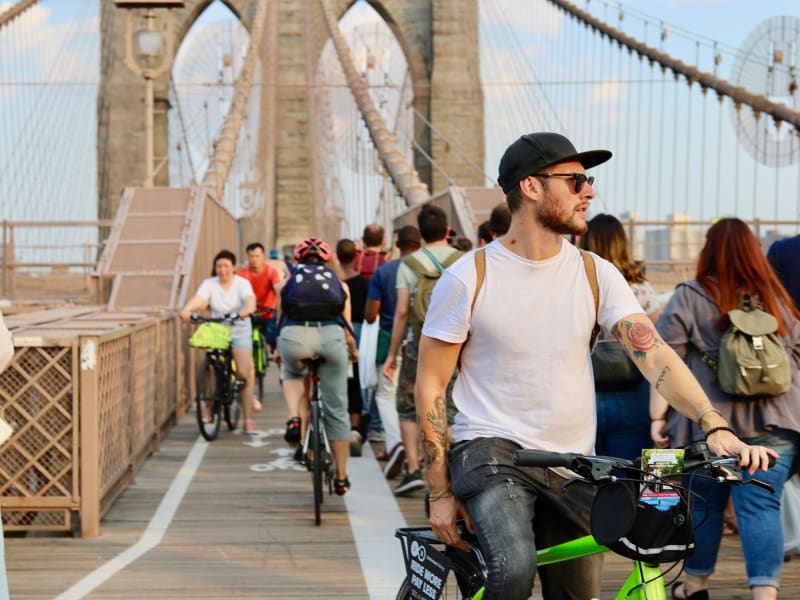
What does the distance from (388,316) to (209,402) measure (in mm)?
2362

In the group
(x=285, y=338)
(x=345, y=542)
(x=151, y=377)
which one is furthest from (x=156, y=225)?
(x=345, y=542)

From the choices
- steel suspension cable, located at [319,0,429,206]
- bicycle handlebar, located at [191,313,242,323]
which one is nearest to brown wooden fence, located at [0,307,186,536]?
bicycle handlebar, located at [191,313,242,323]

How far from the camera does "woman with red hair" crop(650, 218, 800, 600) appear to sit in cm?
467

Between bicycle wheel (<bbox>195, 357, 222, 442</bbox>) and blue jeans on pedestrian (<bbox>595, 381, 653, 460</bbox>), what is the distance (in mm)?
5246

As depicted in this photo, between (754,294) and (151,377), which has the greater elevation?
(754,294)

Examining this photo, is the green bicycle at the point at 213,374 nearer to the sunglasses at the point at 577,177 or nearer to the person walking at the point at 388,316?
the person walking at the point at 388,316

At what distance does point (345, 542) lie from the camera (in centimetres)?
652

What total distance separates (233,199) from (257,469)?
21.9 meters

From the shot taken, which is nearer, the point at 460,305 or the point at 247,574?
the point at 460,305

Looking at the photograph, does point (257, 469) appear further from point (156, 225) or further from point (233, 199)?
point (233, 199)

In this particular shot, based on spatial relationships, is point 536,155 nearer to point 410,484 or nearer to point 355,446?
point 410,484

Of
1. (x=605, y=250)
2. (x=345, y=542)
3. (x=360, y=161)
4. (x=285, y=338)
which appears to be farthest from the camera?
(x=360, y=161)

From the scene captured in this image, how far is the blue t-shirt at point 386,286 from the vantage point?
874 cm

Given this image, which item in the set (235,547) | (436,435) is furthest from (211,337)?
(436,435)
